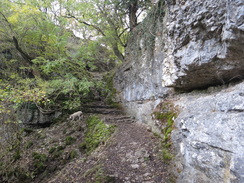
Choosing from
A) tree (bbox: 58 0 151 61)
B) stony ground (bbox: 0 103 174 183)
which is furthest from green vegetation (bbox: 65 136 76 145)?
tree (bbox: 58 0 151 61)

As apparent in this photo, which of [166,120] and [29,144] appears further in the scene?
[29,144]

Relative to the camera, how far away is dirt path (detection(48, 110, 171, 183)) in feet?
7.92

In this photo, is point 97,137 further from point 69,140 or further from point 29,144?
point 29,144

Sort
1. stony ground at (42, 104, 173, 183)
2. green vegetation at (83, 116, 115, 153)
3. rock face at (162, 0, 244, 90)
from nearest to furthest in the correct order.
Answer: rock face at (162, 0, 244, 90) → stony ground at (42, 104, 173, 183) → green vegetation at (83, 116, 115, 153)

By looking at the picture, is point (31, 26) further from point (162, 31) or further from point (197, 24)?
point (197, 24)

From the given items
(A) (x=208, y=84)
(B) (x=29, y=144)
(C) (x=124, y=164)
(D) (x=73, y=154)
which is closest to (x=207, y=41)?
(A) (x=208, y=84)

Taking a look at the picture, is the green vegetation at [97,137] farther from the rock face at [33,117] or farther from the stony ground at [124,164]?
the rock face at [33,117]

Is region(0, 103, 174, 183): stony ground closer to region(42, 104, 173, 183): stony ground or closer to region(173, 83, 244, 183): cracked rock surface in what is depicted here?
region(42, 104, 173, 183): stony ground

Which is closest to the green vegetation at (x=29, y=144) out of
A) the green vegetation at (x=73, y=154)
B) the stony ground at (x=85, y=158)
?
the stony ground at (x=85, y=158)

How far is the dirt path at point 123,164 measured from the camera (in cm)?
241

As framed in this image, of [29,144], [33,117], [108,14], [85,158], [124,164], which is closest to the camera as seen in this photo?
[124,164]

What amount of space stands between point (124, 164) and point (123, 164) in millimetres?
24

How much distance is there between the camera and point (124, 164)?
2844mm

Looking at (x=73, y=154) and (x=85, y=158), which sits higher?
(x=85, y=158)
